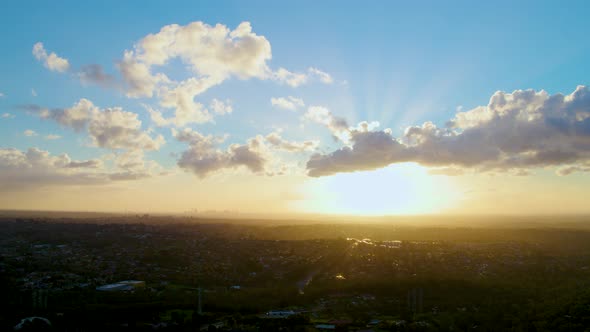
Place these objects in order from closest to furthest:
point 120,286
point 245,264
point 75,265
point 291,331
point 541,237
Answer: point 291,331, point 120,286, point 75,265, point 245,264, point 541,237

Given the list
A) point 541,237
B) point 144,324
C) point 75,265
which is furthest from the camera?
point 541,237

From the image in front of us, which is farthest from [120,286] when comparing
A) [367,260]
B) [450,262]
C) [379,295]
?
[450,262]

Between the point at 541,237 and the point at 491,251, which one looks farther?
the point at 541,237

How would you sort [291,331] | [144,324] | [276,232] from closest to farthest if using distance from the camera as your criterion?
[291,331] < [144,324] < [276,232]

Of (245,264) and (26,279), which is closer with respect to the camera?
(26,279)

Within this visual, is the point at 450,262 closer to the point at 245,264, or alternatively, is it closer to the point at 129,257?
the point at 245,264

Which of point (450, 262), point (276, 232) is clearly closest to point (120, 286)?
point (450, 262)

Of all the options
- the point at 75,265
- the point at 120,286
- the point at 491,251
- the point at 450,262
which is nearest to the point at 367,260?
the point at 450,262

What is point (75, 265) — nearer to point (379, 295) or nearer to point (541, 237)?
point (379, 295)

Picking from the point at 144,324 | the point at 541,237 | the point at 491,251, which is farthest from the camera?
the point at 541,237
